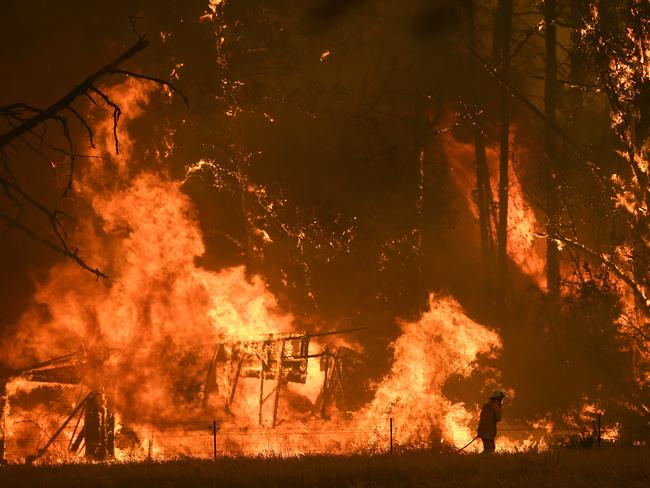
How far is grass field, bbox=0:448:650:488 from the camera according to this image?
10.2 m

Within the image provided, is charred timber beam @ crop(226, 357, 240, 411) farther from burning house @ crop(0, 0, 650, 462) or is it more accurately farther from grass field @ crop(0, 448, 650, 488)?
grass field @ crop(0, 448, 650, 488)

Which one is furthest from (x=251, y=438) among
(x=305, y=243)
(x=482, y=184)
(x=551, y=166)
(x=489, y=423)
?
(x=482, y=184)

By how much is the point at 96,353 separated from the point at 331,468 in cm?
1046

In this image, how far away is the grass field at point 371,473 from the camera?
33.6 ft

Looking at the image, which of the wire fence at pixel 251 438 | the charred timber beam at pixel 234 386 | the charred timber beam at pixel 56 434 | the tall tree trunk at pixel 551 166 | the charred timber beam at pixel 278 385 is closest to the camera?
the charred timber beam at pixel 56 434

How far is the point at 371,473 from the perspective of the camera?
10.8 meters

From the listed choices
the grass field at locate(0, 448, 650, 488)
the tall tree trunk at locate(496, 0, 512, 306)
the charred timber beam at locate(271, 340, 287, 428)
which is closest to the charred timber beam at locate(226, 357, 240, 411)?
the charred timber beam at locate(271, 340, 287, 428)

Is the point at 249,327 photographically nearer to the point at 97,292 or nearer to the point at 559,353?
the point at 97,292

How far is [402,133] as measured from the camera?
27625mm

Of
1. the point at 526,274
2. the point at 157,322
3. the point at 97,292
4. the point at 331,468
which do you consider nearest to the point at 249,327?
the point at 157,322

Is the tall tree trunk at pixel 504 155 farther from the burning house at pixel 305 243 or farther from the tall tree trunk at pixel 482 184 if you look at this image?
→ the tall tree trunk at pixel 482 184

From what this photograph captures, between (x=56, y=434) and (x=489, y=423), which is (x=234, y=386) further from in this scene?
(x=489, y=423)

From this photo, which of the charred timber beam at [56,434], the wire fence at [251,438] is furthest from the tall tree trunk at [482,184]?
the charred timber beam at [56,434]

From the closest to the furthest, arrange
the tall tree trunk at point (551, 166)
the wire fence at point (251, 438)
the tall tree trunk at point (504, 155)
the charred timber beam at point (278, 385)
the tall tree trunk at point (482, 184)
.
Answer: the wire fence at point (251, 438)
the charred timber beam at point (278, 385)
the tall tree trunk at point (551, 166)
the tall tree trunk at point (504, 155)
the tall tree trunk at point (482, 184)
